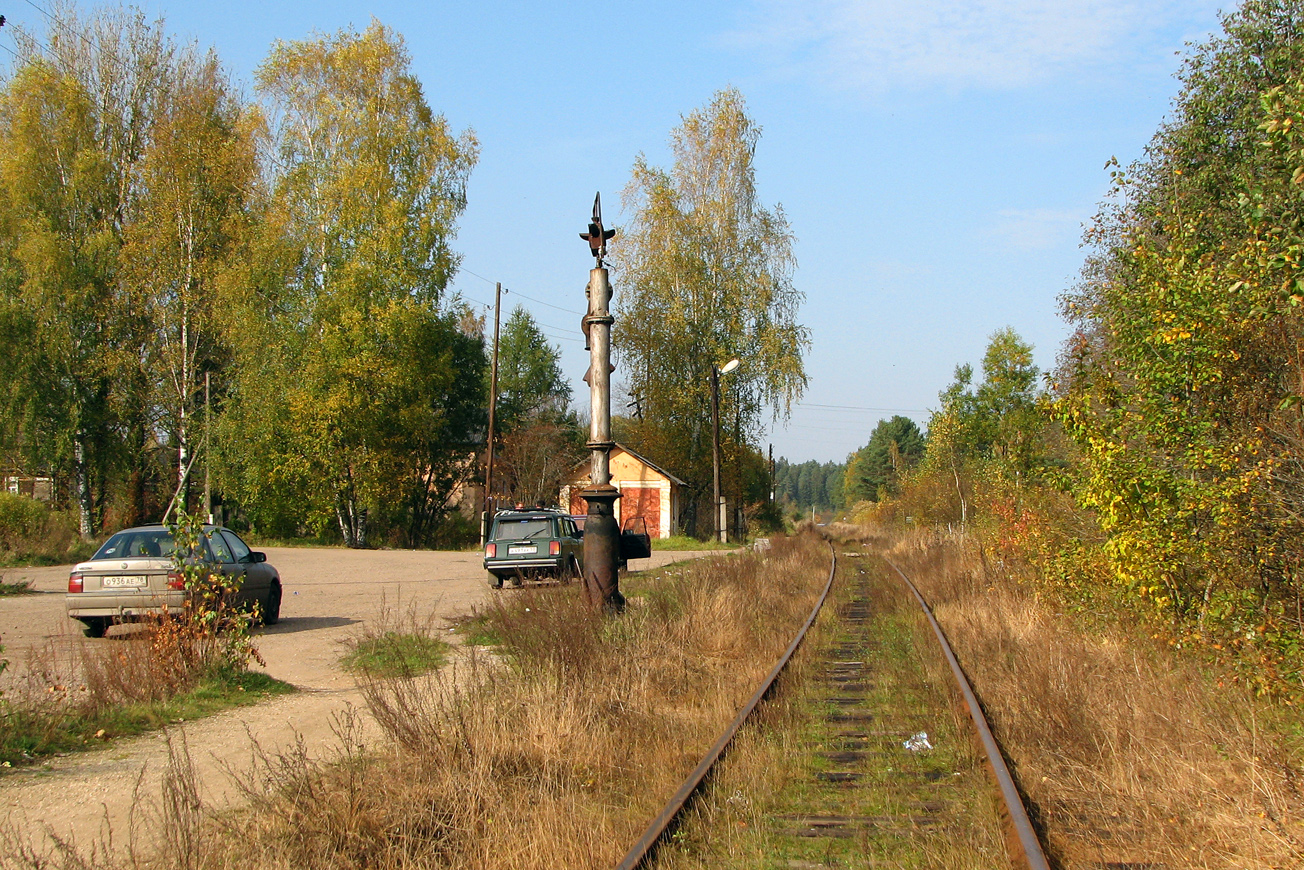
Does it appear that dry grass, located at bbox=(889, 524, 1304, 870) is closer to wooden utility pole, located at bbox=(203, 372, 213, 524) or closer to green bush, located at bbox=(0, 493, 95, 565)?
green bush, located at bbox=(0, 493, 95, 565)


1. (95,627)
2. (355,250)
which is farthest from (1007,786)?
(355,250)

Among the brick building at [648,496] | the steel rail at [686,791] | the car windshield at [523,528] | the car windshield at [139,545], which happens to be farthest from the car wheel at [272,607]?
the brick building at [648,496]

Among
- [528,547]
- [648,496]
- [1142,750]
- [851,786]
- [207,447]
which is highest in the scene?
[207,447]

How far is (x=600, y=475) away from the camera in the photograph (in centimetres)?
1025

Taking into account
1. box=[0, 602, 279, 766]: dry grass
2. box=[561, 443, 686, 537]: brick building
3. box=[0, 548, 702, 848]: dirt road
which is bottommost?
box=[0, 548, 702, 848]: dirt road

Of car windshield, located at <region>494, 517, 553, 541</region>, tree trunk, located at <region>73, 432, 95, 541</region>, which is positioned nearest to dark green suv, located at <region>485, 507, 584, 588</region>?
car windshield, located at <region>494, 517, 553, 541</region>

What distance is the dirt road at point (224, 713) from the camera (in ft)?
18.0

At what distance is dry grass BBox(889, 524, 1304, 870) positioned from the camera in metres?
4.78

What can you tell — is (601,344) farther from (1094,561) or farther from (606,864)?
(606,864)

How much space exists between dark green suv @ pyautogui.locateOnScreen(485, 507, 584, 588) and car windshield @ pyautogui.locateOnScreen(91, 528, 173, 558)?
24.8 feet

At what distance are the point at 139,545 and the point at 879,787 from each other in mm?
10239

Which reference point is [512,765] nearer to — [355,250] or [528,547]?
[528,547]

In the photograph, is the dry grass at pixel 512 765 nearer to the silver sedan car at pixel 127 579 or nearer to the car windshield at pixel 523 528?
the silver sedan car at pixel 127 579

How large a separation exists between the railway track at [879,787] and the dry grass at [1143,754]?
0.27 metres
